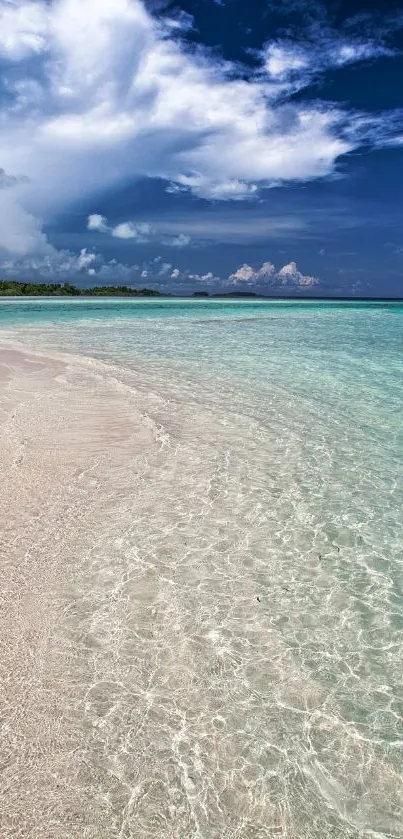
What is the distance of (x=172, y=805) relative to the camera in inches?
93.0

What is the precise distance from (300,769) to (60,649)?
64.5 inches

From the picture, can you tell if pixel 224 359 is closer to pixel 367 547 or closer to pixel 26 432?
pixel 26 432

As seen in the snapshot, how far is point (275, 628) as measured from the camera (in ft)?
11.7

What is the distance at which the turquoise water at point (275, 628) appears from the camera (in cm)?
242

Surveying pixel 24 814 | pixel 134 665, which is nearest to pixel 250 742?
pixel 134 665

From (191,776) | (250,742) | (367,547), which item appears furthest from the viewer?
(367,547)

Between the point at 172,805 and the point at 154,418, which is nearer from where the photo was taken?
the point at 172,805

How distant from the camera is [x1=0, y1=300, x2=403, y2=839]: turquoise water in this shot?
7.94 ft

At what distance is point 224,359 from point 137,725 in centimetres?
1427

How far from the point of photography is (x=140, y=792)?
2402 millimetres

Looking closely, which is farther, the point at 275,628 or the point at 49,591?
the point at 49,591

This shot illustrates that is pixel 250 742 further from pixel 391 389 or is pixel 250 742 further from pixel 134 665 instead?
pixel 391 389

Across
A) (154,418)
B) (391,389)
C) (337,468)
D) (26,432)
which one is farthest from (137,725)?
(391,389)

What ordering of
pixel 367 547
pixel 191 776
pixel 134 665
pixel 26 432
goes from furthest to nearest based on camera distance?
1. pixel 26 432
2. pixel 367 547
3. pixel 134 665
4. pixel 191 776
